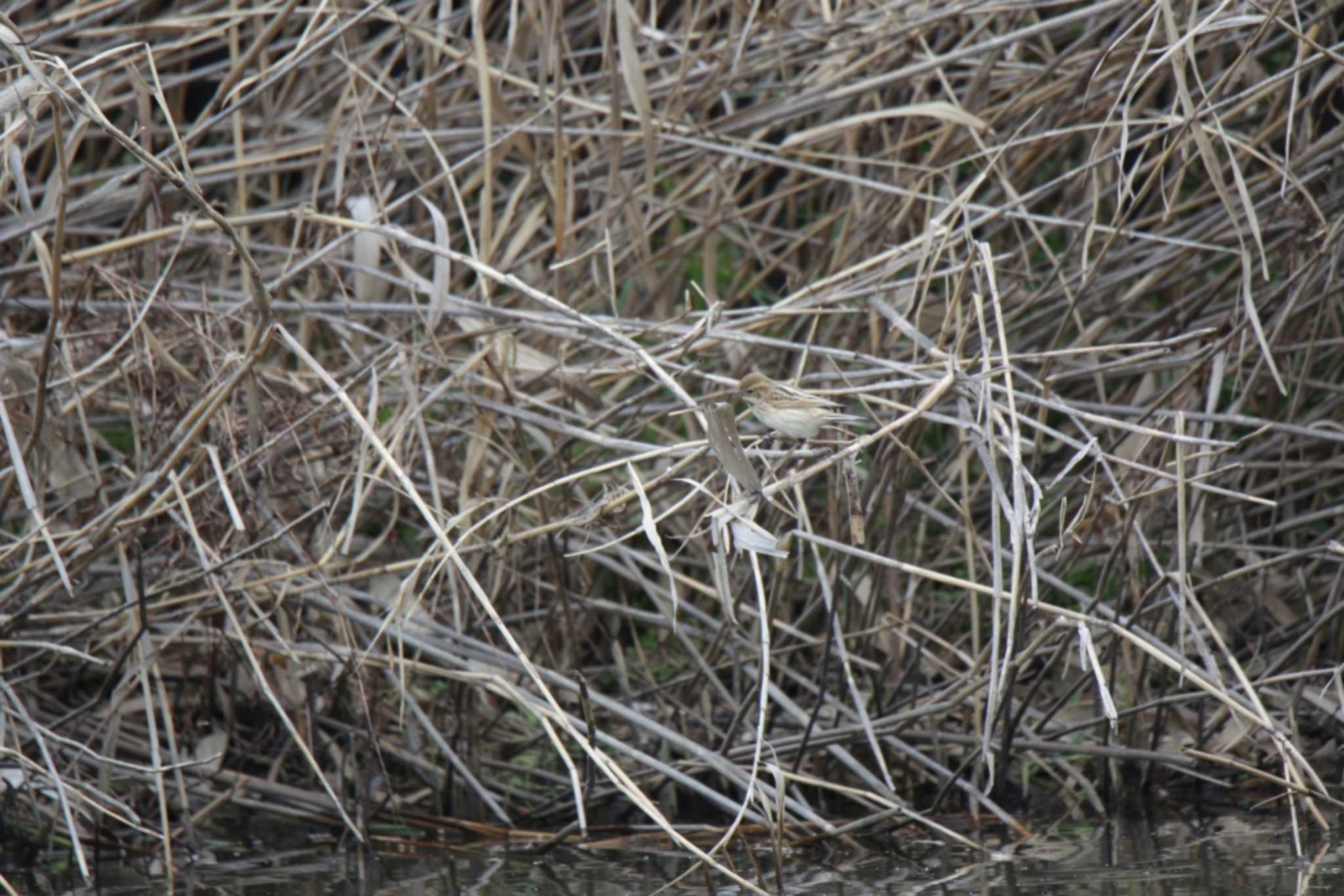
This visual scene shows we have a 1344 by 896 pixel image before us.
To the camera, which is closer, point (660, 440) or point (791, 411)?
point (791, 411)

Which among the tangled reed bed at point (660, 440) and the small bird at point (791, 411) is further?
the tangled reed bed at point (660, 440)

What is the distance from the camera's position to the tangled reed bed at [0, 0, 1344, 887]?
6.77ft

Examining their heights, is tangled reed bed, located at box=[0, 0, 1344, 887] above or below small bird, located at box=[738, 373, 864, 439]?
below

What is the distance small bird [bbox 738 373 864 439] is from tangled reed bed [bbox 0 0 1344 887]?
0.65 ft

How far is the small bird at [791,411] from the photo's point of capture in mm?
1583

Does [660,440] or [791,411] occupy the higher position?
[791,411]

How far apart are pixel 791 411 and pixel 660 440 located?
144 centimetres

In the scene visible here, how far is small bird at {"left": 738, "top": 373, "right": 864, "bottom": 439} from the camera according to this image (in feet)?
5.19

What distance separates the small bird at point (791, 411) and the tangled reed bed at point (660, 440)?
197 millimetres

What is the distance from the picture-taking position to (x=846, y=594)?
2426 mm

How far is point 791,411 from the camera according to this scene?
1595mm

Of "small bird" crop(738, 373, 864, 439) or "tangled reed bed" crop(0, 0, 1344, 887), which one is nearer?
"small bird" crop(738, 373, 864, 439)

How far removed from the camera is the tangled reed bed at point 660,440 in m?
2.06

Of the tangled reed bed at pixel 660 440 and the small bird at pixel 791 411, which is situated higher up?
the small bird at pixel 791 411
